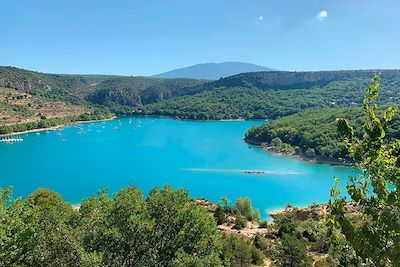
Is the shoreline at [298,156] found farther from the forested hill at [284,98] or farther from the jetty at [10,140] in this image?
the jetty at [10,140]

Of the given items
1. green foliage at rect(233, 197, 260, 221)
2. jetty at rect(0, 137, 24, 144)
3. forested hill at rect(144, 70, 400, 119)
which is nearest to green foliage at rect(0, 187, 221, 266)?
green foliage at rect(233, 197, 260, 221)

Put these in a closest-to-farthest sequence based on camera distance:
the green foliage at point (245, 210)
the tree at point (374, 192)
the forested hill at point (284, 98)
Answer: the tree at point (374, 192), the green foliage at point (245, 210), the forested hill at point (284, 98)

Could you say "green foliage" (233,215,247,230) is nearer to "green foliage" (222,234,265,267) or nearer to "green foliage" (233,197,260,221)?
"green foliage" (233,197,260,221)

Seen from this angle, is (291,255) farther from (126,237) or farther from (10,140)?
(10,140)

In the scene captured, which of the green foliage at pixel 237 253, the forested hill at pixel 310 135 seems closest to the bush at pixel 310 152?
the forested hill at pixel 310 135

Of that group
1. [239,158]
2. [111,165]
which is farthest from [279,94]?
[111,165]

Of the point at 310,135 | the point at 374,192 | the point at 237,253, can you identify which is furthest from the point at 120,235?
the point at 310,135
